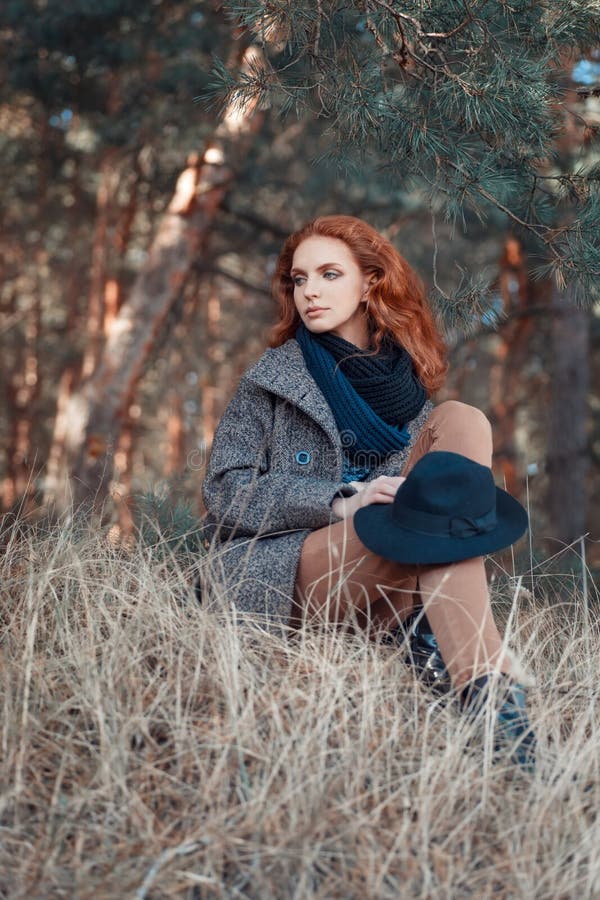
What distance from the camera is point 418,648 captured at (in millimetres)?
2596

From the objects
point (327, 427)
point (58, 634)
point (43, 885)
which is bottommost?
point (43, 885)

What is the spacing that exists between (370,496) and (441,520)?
0.27 m

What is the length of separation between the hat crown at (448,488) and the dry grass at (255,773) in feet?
1.19

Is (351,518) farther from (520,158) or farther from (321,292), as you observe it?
(520,158)

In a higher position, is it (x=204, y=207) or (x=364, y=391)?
(x=204, y=207)

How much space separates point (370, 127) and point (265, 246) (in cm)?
571

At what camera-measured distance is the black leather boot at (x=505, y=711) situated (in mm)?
2027

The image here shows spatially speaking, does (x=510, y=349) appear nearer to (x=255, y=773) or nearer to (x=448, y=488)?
(x=448, y=488)

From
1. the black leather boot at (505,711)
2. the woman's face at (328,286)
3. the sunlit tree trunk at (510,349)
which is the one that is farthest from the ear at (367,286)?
the sunlit tree trunk at (510,349)

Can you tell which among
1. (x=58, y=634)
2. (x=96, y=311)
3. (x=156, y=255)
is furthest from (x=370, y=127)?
(x=96, y=311)

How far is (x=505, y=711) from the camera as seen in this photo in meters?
2.10

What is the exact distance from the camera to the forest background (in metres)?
3.04

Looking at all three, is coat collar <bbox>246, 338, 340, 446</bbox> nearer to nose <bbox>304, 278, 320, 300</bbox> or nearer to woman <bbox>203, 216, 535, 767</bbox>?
woman <bbox>203, 216, 535, 767</bbox>

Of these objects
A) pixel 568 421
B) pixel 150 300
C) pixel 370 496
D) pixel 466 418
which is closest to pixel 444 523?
pixel 370 496
